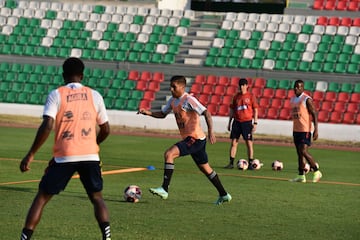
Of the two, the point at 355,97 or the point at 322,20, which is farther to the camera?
the point at 322,20

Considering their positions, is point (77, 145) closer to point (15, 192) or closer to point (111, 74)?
point (15, 192)

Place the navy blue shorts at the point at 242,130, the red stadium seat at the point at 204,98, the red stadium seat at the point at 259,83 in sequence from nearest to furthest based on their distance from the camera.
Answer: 1. the navy blue shorts at the point at 242,130
2. the red stadium seat at the point at 259,83
3. the red stadium seat at the point at 204,98

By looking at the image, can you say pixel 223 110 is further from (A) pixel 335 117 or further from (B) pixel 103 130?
(B) pixel 103 130

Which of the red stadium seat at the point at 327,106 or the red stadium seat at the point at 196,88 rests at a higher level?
the red stadium seat at the point at 327,106

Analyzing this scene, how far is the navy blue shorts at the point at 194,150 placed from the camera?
16.5 meters

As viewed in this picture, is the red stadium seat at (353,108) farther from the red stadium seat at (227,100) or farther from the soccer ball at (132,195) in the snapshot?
the soccer ball at (132,195)

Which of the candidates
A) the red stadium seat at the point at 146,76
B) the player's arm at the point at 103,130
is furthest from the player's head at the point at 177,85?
the red stadium seat at the point at 146,76

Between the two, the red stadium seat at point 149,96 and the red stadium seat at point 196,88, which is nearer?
the red stadium seat at point 196,88

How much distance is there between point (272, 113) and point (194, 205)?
2416cm

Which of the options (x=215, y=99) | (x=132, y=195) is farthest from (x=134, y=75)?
(x=132, y=195)

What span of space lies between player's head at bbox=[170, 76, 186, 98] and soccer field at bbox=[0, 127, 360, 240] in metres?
1.87

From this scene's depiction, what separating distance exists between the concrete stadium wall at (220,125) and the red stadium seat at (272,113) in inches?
46.4

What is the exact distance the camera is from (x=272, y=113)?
39.9m

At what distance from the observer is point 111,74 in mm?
44188
